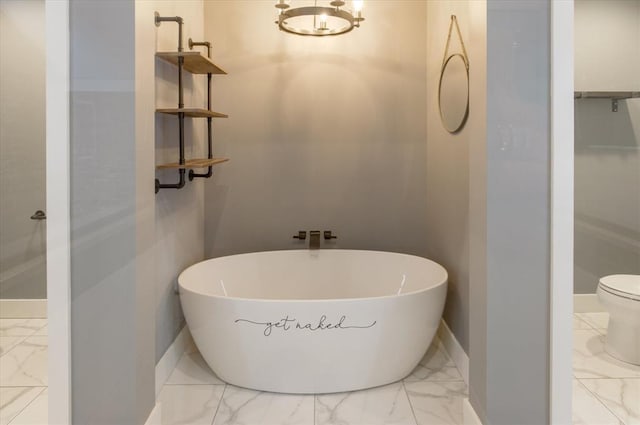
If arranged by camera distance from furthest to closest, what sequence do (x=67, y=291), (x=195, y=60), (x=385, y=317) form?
(x=195, y=60) → (x=385, y=317) → (x=67, y=291)

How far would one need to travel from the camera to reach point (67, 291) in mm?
1758

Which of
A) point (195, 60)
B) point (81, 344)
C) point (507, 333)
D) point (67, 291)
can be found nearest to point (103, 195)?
point (67, 291)

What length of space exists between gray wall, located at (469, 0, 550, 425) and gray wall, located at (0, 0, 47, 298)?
6.15ft

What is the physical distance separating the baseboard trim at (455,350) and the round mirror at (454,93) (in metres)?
1.27

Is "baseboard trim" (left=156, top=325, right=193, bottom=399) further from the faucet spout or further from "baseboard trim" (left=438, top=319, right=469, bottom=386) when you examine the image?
"baseboard trim" (left=438, top=319, right=469, bottom=386)

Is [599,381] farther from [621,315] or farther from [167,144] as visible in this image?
[167,144]

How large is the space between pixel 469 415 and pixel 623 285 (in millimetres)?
975

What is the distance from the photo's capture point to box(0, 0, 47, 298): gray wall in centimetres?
203

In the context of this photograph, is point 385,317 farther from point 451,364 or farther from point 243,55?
point 243,55

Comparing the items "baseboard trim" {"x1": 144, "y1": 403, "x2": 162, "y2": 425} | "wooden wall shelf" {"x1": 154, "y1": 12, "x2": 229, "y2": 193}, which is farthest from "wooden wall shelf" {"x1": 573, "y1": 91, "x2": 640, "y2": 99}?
"baseboard trim" {"x1": 144, "y1": 403, "x2": 162, "y2": 425}

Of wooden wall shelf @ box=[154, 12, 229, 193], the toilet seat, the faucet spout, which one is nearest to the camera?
the toilet seat

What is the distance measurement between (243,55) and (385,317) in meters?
2.24

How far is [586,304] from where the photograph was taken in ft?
6.96

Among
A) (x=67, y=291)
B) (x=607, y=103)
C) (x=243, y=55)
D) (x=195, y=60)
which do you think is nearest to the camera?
(x=67, y=291)
